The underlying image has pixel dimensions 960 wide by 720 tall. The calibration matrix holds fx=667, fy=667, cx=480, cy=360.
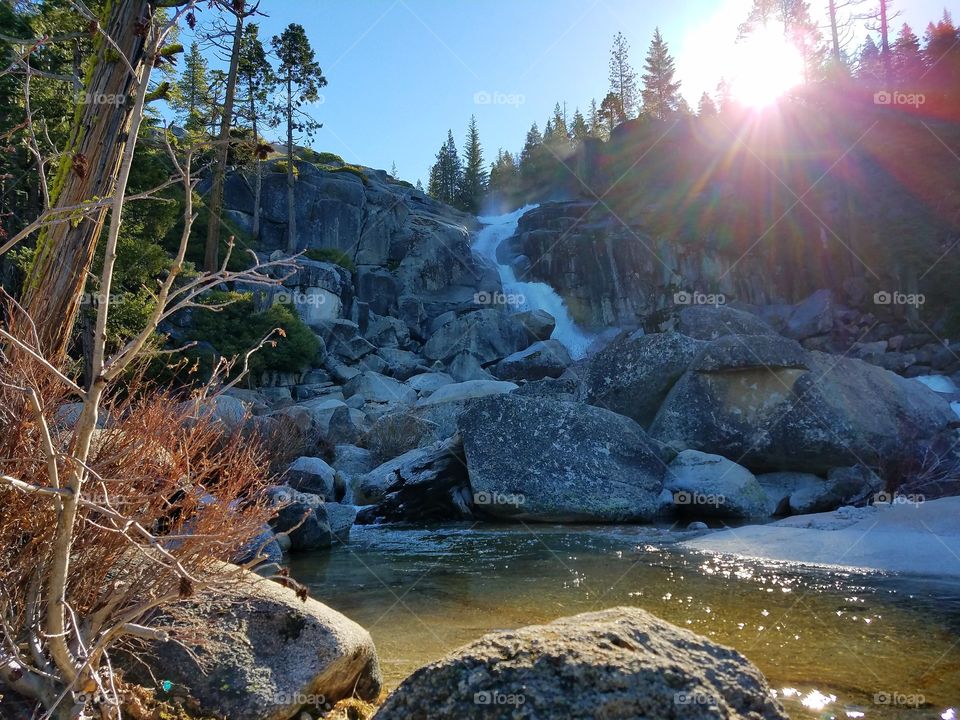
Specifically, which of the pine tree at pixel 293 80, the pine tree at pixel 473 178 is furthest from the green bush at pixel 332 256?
the pine tree at pixel 473 178

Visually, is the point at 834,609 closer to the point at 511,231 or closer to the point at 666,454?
the point at 666,454

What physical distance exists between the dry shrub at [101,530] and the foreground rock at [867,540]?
6.75 metres

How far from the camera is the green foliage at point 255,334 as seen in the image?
76.9 ft

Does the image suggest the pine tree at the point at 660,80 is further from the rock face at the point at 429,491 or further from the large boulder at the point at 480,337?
the rock face at the point at 429,491

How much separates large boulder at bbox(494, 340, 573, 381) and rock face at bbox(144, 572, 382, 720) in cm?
2348

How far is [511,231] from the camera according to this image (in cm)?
5041

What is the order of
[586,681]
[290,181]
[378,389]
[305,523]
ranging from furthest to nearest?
[290,181], [378,389], [305,523], [586,681]

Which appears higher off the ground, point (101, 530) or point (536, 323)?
point (536, 323)

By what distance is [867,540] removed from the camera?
8211 mm

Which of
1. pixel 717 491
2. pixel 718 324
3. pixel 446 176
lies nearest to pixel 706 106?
pixel 446 176

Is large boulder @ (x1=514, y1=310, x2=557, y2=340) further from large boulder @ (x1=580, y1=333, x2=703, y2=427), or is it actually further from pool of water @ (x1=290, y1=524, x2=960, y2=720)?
pool of water @ (x1=290, y1=524, x2=960, y2=720)

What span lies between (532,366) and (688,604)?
21.9m

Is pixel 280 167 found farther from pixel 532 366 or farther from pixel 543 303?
pixel 532 366

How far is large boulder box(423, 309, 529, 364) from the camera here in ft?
112
